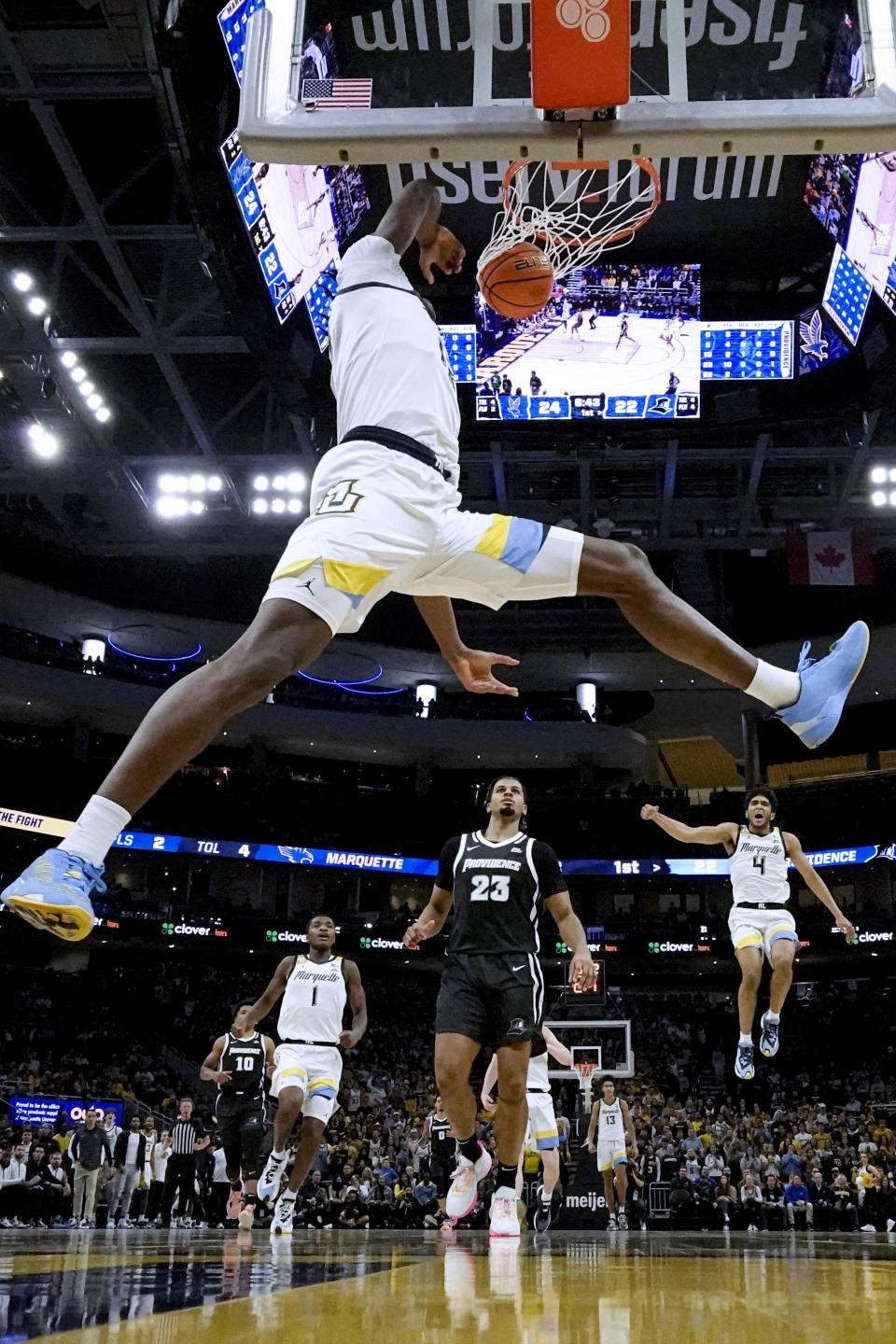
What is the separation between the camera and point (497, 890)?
5422 mm

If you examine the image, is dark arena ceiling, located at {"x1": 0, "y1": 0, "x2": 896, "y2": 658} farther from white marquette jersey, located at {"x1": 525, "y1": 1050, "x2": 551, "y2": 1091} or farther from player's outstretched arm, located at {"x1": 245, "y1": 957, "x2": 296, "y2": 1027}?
white marquette jersey, located at {"x1": 525, "y1": 1050, "x2": 551, "y2": 1091}

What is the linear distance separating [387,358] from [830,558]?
15484 millimetres

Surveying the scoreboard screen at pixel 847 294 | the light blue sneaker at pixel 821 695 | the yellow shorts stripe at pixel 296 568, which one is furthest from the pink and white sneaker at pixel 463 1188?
the scoreboard screen at pixel 847 294

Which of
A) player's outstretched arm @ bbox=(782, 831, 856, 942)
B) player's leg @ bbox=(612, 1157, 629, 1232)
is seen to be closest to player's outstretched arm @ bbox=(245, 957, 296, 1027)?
player's outstretched arm @ bbox=(782, 831, 856, 942)

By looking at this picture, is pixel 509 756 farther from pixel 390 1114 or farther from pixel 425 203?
pixel 425 203

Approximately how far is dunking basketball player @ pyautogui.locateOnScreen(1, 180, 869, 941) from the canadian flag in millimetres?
14531

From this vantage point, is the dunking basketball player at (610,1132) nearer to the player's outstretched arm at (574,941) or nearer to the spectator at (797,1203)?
the spectator at (797,1203)

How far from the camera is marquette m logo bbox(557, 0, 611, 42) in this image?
3.36m

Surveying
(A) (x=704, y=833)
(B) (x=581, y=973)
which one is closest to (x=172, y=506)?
(A) (x=704, y=833)

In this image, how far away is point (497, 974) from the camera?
5.23 m

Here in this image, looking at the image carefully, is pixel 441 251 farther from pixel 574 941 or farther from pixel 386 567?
pixel 574 941

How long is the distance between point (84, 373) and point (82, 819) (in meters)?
13.2

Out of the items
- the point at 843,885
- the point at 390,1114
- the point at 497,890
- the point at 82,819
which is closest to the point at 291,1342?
the point at 82,819

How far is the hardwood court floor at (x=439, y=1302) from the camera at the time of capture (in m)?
1.62
